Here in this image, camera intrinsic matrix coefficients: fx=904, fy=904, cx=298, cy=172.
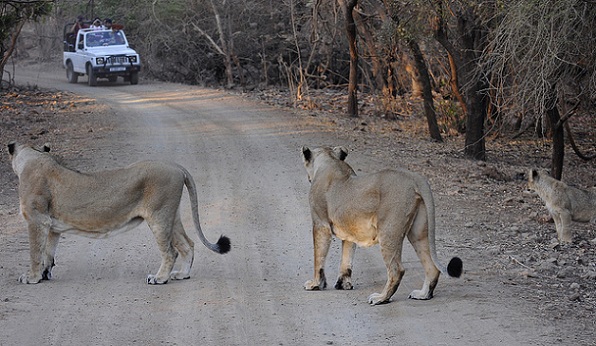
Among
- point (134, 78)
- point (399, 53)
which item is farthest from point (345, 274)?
point (134, 78)

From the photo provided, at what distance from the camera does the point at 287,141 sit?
1736 centimetres

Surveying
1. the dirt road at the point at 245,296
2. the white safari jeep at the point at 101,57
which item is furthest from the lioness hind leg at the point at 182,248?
the white safari jeep at the point at 101,57

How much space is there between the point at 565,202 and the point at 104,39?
76.3 ft

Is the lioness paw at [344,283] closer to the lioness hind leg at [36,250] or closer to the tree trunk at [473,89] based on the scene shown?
the lioness hind leg at [36,250]

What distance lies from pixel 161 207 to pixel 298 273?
1.50 m

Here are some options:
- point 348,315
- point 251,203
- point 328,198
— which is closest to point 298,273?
point 328,198

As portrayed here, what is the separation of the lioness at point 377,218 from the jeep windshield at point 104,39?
80.0ft

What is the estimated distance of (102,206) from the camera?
27.7ft

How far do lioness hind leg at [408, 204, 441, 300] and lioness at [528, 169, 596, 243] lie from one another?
372cm

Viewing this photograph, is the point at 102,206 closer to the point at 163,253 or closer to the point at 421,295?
the point at 163,253

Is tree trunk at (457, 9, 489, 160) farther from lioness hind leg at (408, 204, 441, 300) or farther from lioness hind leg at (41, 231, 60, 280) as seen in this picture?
lioness hind leg at (41, 231, 60, 280)

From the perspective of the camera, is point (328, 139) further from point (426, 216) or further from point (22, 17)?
point (426, 216)

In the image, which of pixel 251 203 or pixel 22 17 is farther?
pixel 22 17

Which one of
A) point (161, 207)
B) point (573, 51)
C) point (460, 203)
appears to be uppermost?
point (573, 51)
